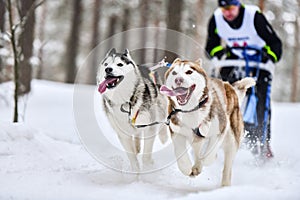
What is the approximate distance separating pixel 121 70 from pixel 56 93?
6.85 metres

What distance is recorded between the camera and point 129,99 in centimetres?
338

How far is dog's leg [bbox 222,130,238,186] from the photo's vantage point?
3430 millimetres

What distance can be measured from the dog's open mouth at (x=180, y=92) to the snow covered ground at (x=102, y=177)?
0.66 m

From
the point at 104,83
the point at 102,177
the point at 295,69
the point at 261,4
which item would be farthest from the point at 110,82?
the point at 295,69

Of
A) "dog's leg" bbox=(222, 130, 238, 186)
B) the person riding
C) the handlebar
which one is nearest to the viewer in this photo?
"dog's leg" bbox=(222, 130, 238, 186)

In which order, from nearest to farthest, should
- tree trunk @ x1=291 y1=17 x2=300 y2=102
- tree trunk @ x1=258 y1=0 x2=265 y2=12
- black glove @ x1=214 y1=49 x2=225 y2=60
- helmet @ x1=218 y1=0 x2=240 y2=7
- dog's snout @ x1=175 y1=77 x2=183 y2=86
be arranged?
1. dog's snout @ x1=175 y1=77 x2=183 y2=86
2. helmet @ x1=218 y1=0 x2=240 y2=7
3. black glove @ x1=214 y1=49 x2=225 y2=60
4. tree trunk @ x1=258 y1=0 x2=265 y2=12
5. tree trunk @ x1=291 y1=17 x2=300 y2=102

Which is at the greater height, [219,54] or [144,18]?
[144,18]

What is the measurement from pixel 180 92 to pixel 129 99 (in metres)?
0.58

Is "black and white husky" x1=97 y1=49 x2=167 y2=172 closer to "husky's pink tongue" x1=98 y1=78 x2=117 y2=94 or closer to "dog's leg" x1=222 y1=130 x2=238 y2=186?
"husky's pink tongue" x1=98 y1=78 x2=117 y2=94

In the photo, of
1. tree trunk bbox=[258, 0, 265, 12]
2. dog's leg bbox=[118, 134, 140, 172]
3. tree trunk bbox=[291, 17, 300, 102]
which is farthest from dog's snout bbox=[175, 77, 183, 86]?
tree trunk bbox=[291, 17, 300, 102]

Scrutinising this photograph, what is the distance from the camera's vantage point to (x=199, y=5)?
1475cm

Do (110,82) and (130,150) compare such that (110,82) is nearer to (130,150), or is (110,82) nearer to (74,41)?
(130,150)

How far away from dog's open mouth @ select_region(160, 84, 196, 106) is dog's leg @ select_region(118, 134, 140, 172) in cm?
76

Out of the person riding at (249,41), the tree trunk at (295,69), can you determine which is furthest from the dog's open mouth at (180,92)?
the tree trunk at (295,69)
